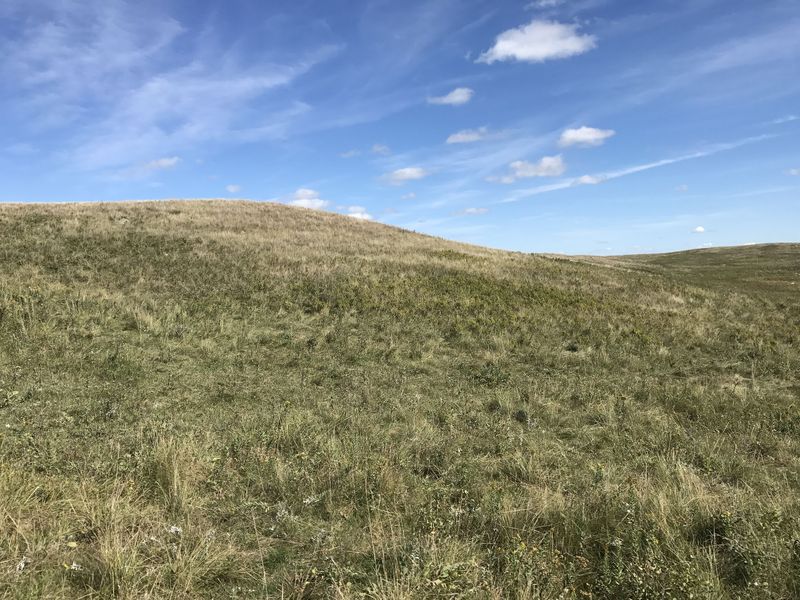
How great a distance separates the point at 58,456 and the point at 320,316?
10.7 m

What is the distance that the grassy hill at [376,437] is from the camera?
4.03 metres

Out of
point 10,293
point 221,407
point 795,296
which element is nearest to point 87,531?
point 221,407

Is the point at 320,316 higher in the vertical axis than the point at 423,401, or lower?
higher

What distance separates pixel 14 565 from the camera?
3684 millimetres

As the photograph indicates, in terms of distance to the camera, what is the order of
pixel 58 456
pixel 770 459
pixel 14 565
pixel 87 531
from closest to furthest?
pixel 14 565 < pixel 87 531 < pixel 58 456 < pixel 770 459

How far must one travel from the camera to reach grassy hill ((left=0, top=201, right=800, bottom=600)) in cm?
403

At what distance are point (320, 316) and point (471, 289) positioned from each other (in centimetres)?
794

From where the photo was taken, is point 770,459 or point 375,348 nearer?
point 770,459

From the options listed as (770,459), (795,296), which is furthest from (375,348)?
(795,296)

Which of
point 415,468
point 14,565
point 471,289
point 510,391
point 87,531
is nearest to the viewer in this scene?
point 14,565

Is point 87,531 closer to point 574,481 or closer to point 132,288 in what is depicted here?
point 574,481

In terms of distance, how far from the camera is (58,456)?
20.8ft

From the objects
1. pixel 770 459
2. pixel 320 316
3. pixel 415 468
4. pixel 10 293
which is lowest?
pixel 770 459

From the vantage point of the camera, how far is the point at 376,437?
8031mm
